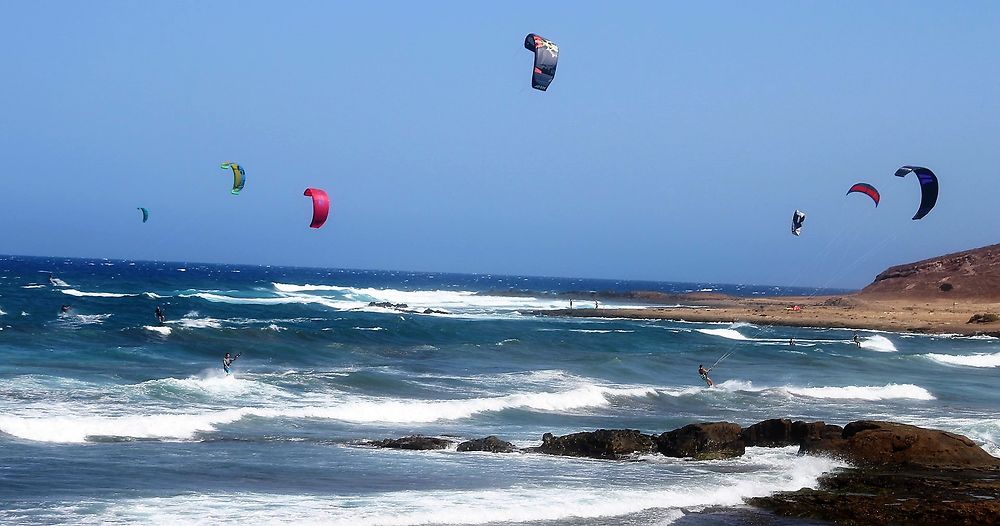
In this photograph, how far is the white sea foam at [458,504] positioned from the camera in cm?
1155

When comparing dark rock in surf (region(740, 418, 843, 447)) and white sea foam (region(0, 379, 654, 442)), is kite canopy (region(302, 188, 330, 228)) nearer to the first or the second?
white sea foam (region(0, 379, 654, 442))

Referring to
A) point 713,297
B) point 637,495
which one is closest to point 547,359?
point 637,495

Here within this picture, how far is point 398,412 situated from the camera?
2061 centimetres

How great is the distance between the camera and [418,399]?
2289 centimetres

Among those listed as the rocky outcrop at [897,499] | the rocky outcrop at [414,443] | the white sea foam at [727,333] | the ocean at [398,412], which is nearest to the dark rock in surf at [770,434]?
the ocean at [398,412]

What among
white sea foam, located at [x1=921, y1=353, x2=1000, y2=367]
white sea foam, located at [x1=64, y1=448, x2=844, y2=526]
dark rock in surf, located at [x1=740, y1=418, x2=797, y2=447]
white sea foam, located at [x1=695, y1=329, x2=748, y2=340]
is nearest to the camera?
white sea foam, located at [x1=64, y1=448, x2=844, y2=526]

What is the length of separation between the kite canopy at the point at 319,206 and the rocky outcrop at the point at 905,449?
1370cm

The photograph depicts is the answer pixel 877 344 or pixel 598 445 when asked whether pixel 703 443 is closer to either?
pixel 598 445

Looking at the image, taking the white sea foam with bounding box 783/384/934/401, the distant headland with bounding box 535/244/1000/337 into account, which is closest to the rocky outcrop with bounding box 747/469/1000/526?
the white sea foam with bounding box 783/384/934/401

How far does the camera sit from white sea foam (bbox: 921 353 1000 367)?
36.6 metres

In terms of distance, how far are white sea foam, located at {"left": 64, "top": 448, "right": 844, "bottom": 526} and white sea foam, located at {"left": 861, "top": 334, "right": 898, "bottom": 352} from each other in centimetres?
3059

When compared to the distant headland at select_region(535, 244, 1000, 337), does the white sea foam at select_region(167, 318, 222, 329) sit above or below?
below

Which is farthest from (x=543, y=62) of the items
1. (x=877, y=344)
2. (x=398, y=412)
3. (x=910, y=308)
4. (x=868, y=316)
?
(x=910, y=308)

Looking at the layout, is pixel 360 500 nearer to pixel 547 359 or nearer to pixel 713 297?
pixel 547 359
